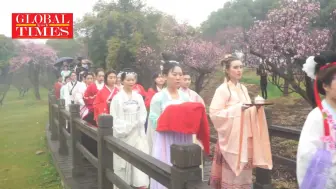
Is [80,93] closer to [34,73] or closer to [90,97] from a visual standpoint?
[90,97]

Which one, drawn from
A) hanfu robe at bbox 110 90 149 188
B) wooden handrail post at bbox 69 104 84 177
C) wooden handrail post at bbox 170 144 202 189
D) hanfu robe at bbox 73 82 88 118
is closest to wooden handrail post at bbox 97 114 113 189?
hanfu robe at bbox 110 90 149 188

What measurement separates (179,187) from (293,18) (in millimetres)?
12560

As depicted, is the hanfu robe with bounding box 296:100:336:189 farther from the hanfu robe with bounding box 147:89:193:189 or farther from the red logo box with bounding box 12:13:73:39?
the red logo box with bounding box 12:13:73:39

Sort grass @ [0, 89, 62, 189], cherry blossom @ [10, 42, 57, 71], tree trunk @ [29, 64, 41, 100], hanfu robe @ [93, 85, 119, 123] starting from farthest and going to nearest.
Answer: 1. cherry blossom @ [10, 42, 57, 71]
2. tree trunk @ [29, 64, 41, 100]
3. grass @ [0, 89, 62, 189]
4. hanfu robe @ [93, 85, 119, 123]

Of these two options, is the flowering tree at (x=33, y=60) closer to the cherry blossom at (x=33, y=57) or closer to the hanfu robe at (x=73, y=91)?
the cherry blossom at (x=33, y=57)

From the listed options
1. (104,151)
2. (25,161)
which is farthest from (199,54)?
(104,151)

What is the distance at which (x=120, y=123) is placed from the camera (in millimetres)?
4613

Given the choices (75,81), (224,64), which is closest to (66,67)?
(75,81)

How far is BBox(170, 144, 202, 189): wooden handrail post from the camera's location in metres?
2.03

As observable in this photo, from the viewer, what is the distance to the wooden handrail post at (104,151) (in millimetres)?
3729

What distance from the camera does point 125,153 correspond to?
3.09 m

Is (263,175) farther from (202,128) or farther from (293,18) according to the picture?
(293,18)

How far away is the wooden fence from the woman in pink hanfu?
0.44 m

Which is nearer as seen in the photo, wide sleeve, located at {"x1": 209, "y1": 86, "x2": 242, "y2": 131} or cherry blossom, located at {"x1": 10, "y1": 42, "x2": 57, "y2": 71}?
wide sleeve, located at {"x1": 209, "y1": 86, "x2": 242, "y2": 131}
